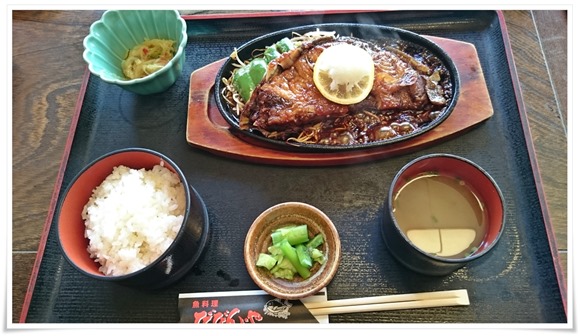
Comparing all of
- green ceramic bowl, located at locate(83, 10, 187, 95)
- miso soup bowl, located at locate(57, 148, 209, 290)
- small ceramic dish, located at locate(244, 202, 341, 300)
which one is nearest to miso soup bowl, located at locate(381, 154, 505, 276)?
small ceramic dish, located at locate(244, 202, 341, 300)

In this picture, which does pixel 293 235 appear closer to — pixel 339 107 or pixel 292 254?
pixel 292 254

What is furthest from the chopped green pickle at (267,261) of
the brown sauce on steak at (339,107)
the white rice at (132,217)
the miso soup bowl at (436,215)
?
the brown sauce on steak at (339,107)

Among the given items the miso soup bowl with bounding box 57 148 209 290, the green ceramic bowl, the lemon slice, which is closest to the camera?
the miso soup bowl with bounding box 57 148 209 290

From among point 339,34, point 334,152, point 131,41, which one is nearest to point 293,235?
A: point 334,152

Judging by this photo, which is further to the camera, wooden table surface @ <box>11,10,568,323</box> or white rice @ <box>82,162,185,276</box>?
wooden table surface @ <box>11,10,568,323</box>

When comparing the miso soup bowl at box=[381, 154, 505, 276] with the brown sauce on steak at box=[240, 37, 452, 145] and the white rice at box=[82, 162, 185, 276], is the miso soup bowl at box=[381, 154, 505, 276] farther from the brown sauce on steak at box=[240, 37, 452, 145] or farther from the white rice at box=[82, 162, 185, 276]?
the white rice at box=[82, 162, 185, 276]

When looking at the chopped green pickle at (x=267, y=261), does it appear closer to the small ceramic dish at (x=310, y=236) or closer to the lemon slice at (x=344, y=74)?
the small ceramic dish at (x=310, y=236)
